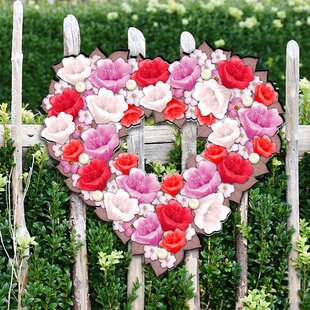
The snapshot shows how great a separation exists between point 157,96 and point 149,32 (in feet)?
10.1

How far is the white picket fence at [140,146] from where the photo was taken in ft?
11.2

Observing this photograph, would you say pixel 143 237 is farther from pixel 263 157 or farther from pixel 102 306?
pixel 263 157

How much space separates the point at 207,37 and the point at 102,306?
347cm

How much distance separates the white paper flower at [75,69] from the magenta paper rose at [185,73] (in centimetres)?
35

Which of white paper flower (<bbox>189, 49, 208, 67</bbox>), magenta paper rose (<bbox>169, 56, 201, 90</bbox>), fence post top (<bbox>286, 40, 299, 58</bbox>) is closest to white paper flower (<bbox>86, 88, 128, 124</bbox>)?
magenta paper rose (<bbox>169, 56, 201, 90</bbox>)

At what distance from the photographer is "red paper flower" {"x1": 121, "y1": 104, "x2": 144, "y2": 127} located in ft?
11.3

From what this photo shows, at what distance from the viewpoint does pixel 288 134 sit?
3555 millimetres

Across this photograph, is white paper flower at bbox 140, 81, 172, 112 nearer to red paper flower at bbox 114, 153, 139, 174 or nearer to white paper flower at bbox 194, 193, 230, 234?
red paper flower at bbox 114, 153, 139, 174

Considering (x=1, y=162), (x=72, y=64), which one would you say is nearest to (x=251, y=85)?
(x=72, y=64)

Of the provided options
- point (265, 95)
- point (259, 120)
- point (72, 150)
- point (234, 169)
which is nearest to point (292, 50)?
point (265, 95)

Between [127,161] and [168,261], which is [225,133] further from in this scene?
[168,261]

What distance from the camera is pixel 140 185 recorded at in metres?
3.45

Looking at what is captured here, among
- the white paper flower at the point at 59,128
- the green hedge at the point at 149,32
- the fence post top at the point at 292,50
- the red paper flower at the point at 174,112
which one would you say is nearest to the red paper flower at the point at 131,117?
the red paper flower at the point at 174,112

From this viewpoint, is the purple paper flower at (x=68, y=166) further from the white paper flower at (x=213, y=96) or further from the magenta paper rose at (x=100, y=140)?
the white paper flower at (x=213, y=96)
